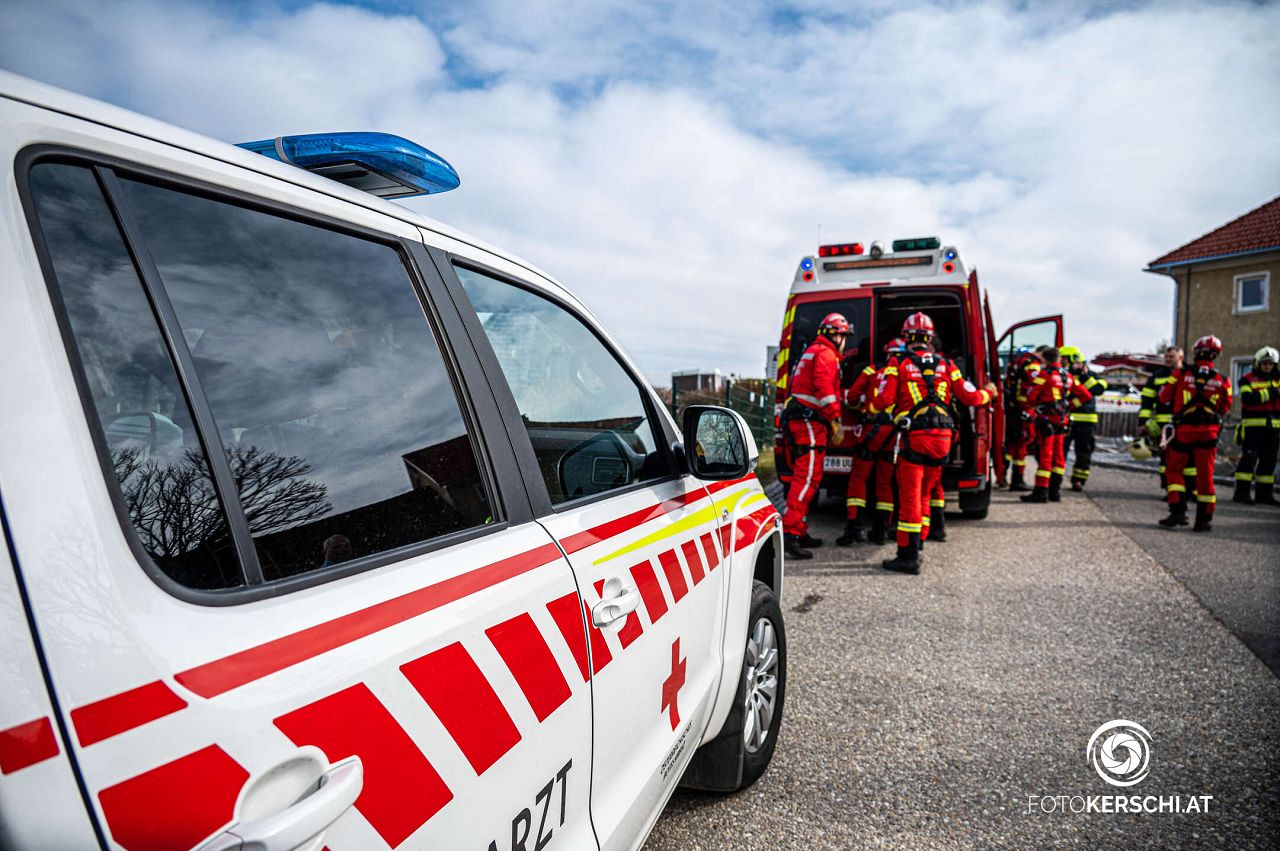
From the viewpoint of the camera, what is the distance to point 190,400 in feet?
2.90

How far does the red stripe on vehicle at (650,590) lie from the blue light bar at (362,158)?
3.13 ft

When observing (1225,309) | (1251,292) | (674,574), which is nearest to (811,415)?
(674,574)

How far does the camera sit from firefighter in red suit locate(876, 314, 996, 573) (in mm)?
5680

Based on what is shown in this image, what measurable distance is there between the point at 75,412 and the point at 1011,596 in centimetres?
553

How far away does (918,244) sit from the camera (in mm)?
7145

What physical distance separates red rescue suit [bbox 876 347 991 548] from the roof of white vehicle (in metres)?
5.01

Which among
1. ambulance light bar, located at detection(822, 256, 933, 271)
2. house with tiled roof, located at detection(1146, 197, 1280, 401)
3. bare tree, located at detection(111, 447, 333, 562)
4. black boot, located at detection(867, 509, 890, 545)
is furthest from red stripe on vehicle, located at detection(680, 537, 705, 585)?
house with tiled roof, located at detection(1146, 197, 1280, 401)

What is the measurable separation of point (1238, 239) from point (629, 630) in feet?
96.1

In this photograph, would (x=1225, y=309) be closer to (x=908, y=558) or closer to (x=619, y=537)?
(x=908, y=558)

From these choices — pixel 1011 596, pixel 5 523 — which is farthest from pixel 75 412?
pixel 1011 596

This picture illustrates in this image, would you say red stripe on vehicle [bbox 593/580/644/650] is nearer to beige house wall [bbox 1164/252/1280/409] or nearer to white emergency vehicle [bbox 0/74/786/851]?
white emergency vehicle [bbox 0/74/786/851]

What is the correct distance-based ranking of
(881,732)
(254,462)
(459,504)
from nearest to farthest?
(254,462), (459,504), (881,732)

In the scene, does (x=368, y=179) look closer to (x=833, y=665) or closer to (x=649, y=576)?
(x=649, y=576)

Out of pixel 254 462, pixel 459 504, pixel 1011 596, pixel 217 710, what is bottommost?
pixel 1011 596
